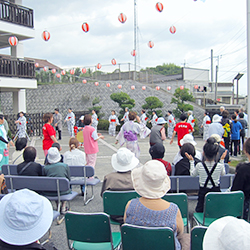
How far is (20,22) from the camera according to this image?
1664cm

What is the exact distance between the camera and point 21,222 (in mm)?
1845

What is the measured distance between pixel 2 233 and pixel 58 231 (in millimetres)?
2570

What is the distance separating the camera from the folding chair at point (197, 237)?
234 centimetres

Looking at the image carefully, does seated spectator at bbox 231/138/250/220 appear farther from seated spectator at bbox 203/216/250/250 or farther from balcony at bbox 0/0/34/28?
balcony at bbox 0/0/34/28

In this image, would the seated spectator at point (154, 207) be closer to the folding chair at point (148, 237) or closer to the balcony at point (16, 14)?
the folding chair at point (148, 237)

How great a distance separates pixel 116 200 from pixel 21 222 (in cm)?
175

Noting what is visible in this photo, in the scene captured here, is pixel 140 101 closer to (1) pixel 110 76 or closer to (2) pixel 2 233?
(1) pixel 110 76

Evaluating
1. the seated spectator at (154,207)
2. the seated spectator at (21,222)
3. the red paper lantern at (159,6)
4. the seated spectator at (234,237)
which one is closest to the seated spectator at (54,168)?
the seated spectator at (154,207)

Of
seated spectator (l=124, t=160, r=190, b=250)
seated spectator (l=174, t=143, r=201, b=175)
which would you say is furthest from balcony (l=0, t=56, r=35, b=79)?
seated spectator (l=124, t=160, r=190, b=250)

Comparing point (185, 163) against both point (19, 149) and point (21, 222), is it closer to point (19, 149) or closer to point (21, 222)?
point (21, 222)

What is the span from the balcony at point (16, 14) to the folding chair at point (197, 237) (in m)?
16.8

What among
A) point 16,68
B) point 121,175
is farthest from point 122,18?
point 121,175

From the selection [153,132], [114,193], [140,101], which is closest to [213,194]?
[114,193]

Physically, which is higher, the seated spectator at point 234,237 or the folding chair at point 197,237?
the seated spectator at point 234,237
